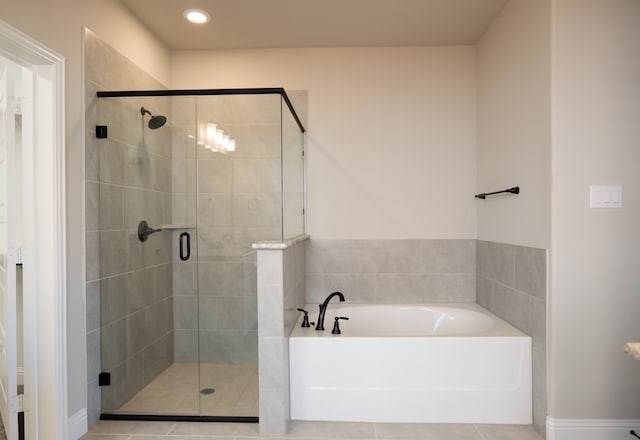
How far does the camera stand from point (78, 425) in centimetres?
218

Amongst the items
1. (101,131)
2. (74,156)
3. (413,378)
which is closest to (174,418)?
(413,378)

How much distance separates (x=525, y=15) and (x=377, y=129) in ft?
4.20

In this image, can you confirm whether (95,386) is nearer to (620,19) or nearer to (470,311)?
(470,311)

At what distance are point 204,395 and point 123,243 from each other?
1051mm

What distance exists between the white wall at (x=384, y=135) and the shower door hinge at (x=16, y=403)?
211 centimetres

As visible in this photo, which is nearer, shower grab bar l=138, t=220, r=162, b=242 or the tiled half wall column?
the tiled half wall column

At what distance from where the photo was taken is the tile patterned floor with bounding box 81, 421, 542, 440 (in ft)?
7.25

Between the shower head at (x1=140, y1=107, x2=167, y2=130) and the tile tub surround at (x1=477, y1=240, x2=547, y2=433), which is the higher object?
the shower head at (x1=140, y1=107, x2=167, y2=130)

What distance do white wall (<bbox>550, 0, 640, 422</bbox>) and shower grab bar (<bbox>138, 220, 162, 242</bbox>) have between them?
232 cm

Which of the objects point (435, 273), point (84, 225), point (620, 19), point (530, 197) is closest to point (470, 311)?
point (435, 273)

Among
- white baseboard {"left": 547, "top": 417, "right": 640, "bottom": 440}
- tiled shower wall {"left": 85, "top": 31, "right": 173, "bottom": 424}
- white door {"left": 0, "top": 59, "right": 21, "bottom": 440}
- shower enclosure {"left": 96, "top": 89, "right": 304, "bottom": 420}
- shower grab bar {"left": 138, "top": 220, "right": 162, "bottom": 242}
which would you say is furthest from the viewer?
shower grab bar {"left": 138, "top": 220, "right": 162, "bottom": 242}

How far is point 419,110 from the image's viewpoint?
3.31 metres

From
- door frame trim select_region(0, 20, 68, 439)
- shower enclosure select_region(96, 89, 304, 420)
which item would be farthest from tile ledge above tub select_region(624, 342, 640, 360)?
door frame trim select_region(0, 20, 68, 439)

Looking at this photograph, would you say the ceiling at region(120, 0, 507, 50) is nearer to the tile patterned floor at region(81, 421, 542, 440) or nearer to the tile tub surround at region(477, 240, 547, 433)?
the tile tub surround at region(477, 240, 547, 433)
